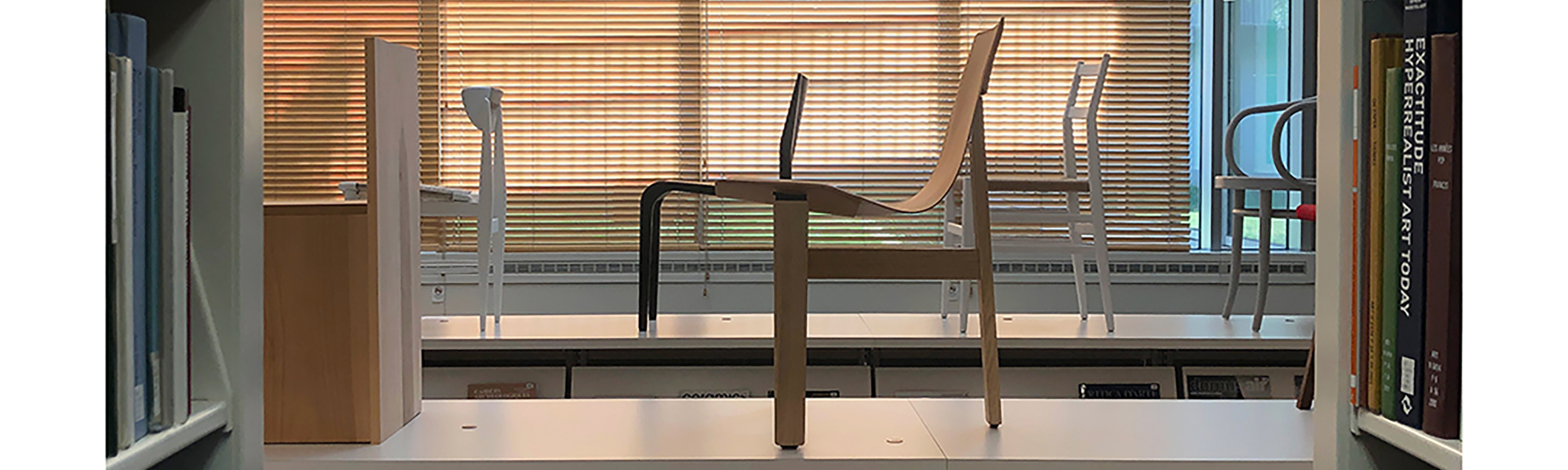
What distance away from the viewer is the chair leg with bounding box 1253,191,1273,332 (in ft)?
9.73

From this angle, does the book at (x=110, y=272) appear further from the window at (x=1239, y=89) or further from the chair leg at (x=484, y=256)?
the window at (x=1239, y=89)

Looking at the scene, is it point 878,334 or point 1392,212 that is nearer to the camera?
point 1392,212

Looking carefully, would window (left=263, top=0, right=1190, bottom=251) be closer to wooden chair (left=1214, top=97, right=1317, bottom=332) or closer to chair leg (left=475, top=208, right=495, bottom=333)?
wooden chair (left=1214, top=97, right=1317, bottom=332)

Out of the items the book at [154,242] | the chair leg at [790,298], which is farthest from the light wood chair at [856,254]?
the book at [154,242]

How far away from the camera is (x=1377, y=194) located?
2.26ft

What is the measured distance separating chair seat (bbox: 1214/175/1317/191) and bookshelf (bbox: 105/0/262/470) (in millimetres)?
2533

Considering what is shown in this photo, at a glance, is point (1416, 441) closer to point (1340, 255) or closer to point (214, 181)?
point (1340, 255)

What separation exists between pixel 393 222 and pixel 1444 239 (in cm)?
141

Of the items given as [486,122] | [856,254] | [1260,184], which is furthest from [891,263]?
[486,122]

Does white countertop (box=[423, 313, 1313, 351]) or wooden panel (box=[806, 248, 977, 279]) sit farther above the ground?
wooden panel (box=[806, 248, 977, 279])

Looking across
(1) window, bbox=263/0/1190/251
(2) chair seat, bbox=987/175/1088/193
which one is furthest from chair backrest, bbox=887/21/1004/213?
(1) window, bbox=263/0/1190/251

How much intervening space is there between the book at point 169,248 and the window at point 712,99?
11.7 ft

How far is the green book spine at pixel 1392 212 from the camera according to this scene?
67 cm

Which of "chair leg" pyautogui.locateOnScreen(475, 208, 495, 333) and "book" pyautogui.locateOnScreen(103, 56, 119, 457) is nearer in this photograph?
"book" pyautogui.locateOnScreen(103, 56, 119, 457)
